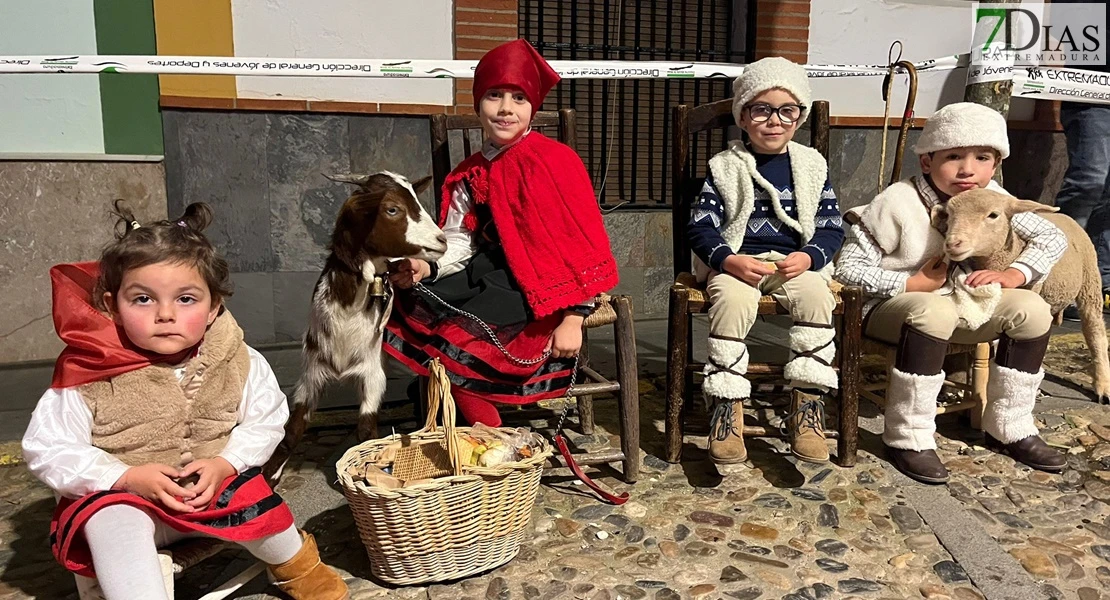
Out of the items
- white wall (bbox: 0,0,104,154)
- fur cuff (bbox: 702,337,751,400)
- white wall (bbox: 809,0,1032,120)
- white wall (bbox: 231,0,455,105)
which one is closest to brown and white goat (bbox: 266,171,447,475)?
fur cuff (bbox: 702,337,751,400)

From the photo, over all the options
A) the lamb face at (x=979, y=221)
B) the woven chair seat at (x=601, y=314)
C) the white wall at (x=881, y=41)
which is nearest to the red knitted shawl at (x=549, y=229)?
the woven chair seat at (x=601, y=314)

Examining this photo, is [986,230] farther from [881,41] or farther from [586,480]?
[881,41]

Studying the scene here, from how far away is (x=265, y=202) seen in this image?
5.00 m

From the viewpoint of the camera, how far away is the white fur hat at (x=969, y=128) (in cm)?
304

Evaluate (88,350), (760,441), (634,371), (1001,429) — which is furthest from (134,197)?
(1001,429)

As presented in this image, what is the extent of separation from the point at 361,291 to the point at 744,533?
5.27 ft

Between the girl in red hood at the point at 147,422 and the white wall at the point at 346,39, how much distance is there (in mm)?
3051

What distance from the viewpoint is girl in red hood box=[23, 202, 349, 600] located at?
184 centimetres

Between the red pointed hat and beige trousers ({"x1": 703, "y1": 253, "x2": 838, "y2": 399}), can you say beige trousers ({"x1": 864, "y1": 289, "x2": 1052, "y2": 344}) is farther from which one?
the red pointed hat

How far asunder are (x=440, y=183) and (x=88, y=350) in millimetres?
1789

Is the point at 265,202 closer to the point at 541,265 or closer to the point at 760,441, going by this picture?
the point at 541,265

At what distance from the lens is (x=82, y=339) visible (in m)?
1.90

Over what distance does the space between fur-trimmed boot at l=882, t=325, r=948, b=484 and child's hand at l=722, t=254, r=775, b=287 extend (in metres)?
0.66

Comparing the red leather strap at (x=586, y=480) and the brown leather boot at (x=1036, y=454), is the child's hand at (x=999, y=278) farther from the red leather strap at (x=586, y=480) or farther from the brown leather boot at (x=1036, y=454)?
the red leather strap at (x=586, y=480)
